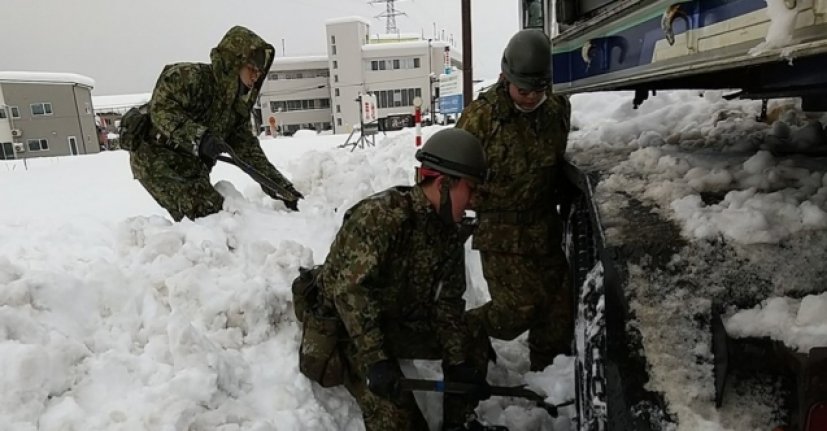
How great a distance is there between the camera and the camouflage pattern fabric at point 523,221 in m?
3.20

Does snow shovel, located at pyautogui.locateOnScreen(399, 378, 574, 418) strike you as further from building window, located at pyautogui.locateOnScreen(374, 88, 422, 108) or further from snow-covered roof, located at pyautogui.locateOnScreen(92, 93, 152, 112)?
snow-covered roof, located at pyautogui.locateOnScreen(92, 93, 152, 112)

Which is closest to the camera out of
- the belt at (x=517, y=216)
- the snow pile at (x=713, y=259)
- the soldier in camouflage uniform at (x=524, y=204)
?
the snow pile at (x=713, y=259)

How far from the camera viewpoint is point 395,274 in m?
2.58

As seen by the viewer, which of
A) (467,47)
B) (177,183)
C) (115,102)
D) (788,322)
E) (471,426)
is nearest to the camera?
(788,322)

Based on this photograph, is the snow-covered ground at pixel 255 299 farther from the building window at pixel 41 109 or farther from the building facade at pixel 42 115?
the building window at pixel 41 109

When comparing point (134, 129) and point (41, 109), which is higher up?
point (41, 109)

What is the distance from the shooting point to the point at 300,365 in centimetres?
261

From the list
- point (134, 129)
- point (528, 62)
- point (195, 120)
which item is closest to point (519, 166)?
point (528, 62)

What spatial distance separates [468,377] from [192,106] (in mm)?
2630

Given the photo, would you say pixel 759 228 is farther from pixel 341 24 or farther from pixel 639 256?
pixel 341 24

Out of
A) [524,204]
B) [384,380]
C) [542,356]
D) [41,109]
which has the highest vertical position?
[41,109]

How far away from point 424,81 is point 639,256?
139 ft

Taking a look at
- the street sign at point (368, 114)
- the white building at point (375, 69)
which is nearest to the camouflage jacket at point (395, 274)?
the street sign at point (368, 114)

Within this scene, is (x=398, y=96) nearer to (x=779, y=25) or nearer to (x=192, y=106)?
(x=192, y=106)
